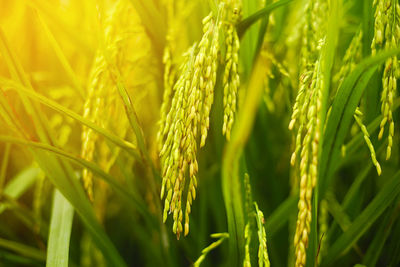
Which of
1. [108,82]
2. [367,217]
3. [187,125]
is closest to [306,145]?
[187,125]

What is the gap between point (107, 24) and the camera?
893 millimetres

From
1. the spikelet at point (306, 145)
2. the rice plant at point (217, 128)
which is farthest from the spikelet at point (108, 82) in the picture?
the spikelet at point (306, 145)

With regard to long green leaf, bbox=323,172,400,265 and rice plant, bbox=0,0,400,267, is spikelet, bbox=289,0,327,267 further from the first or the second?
long green leaf, bbox=323,172,400,265

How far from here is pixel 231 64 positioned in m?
0.77

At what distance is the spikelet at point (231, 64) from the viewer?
68 centimetres

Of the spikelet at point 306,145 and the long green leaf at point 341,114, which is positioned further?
the long green leaf at point 341,114

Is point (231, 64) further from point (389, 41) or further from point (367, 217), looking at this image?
point (367, 217)

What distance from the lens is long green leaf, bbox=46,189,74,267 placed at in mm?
799

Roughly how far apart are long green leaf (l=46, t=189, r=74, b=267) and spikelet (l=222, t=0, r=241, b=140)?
40cm

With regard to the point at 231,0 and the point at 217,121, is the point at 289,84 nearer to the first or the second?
the point at 217,121

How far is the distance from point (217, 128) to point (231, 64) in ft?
0.73

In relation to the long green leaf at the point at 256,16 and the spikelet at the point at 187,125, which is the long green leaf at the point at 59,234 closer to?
the spikelet at the point at 187,125

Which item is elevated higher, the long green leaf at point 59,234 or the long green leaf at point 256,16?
the long green leaf at point 256,16

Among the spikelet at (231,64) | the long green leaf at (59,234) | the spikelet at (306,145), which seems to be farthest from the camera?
the long green leaf at (59,234)
